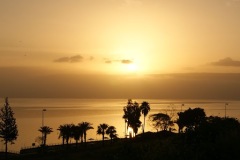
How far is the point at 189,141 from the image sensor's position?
26.2 m

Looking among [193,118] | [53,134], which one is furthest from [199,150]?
[53,134]

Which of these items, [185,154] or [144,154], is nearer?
[185,154]

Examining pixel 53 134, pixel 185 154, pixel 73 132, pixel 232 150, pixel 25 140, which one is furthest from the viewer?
pixel 53 134

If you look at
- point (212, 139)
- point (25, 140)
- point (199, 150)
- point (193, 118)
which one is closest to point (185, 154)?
point (199, 150)

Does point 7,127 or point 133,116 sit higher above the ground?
point 133,116

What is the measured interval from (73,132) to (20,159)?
87.4 ft

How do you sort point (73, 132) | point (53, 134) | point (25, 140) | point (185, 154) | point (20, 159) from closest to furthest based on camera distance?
point (185, 154) → point (20, 159) → point (73, 132) → point (25, 140) → point (53, 134)

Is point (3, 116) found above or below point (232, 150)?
above

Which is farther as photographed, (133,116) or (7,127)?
(133,116)

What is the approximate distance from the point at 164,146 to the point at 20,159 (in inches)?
1388

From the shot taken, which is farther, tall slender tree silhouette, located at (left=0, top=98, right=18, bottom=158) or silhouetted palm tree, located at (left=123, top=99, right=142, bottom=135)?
silhouetted palm tree, located at (left=123, top=99, right=142, bottom=135)

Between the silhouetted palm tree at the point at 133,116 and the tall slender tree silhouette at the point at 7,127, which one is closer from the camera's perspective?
the tall slender tree silhouette at the point at 7,127

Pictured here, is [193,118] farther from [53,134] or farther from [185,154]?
[53,134]

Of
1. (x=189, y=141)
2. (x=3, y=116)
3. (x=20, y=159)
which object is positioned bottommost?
(x=20, y=159)
